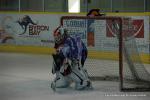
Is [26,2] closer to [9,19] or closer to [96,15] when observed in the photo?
[9,19]

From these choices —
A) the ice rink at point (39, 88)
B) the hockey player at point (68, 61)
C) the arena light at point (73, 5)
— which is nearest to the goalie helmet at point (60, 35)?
the hockey player at point (68, 61)

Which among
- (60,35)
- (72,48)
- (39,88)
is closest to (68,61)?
(72,48)

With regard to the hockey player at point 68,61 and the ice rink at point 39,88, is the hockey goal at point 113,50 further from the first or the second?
the hockey player at point 68,61

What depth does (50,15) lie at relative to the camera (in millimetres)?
15305

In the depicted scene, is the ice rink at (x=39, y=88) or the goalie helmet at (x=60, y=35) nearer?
the ice rink at (x=39, y=88)

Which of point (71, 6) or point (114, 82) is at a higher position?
point (71, 6)

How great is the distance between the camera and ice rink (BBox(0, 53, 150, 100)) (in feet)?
25.7

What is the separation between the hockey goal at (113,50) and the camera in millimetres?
8875

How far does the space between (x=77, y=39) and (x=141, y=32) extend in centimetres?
470

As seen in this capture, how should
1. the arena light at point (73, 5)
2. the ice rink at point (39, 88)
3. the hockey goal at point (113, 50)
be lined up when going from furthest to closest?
the arena light at point (73, 5) → the hockey goal at point (113, 50) → the ice rink at point (39, 88)

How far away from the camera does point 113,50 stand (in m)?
12.2

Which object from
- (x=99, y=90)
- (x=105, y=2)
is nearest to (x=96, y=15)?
(x=99, y=90)

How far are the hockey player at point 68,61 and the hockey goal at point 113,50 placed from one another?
0.71 metres

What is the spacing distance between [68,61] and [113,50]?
3.91m
